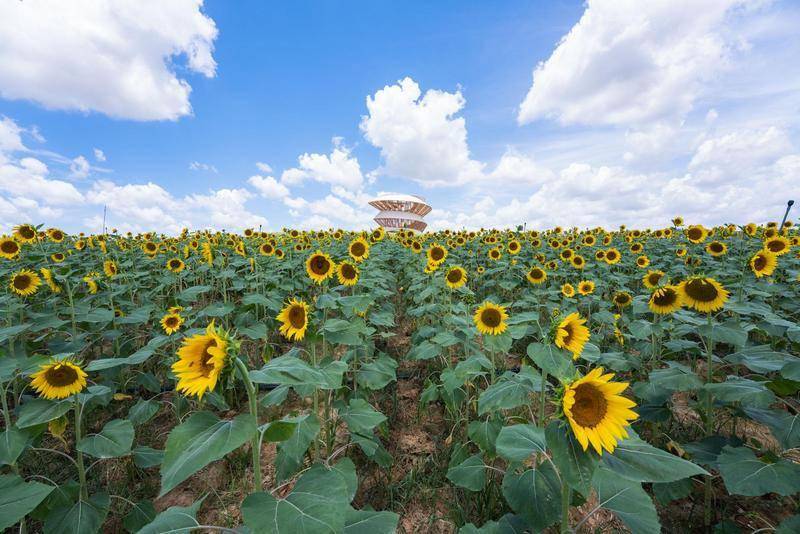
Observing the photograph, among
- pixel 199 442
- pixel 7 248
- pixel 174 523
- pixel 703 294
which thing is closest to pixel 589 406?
pixel 199 442

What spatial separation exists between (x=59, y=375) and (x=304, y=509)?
8.70 ft

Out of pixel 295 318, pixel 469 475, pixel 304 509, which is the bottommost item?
pixel 469 475

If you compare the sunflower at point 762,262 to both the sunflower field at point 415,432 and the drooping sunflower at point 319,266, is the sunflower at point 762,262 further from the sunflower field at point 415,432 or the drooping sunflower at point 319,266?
the drooping sunflower at point 319,266

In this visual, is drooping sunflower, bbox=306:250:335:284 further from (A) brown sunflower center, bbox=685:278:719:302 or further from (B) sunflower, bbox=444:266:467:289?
(A) brown sunflower center, bbox=685:278:719:302

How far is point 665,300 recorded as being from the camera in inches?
137

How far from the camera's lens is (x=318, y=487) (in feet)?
4.69

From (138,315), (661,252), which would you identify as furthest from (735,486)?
(661,252)

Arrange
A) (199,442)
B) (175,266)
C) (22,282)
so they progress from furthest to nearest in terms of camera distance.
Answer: (175,266) < (22,282) < (199,442)

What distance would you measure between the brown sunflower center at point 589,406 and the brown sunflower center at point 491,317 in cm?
185

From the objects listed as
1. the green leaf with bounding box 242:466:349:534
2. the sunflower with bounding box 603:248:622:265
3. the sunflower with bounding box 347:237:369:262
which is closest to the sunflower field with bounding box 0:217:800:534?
the green leaf with bounding box 242:466:349:534

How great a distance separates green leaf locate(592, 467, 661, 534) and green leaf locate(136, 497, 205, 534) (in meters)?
1.84

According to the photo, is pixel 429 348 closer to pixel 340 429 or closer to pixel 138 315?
pixel 340 429

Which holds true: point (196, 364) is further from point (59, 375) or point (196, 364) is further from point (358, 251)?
point (358, 251)

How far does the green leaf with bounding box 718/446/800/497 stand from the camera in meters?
2.05
